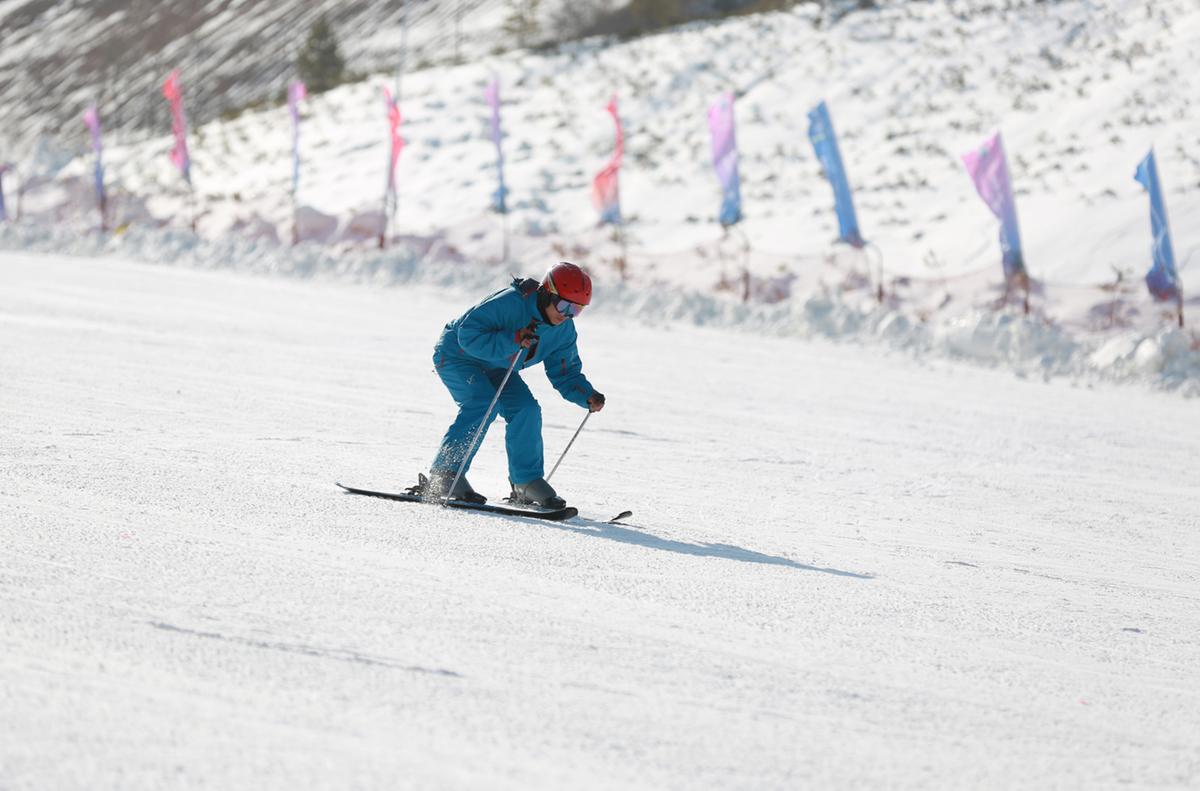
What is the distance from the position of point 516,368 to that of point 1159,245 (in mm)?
12594

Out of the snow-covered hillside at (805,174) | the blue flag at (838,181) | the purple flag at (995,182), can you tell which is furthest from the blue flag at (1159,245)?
the blue flag at (838,181)

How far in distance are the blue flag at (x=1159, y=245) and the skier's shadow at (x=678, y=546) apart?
39.6 ft

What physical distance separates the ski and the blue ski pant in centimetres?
16

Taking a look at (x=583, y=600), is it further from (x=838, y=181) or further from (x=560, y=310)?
(x=838, y=181)

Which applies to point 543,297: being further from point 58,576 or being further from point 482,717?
point 482,717

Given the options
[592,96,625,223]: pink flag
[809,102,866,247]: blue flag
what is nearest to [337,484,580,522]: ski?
[809,102,866,247]: blue flag

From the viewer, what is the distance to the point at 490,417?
6.71m

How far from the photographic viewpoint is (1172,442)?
11.3m

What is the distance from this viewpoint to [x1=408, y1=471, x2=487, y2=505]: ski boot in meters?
6.76

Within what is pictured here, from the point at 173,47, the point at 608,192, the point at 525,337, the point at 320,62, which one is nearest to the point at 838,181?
the point at 608,192

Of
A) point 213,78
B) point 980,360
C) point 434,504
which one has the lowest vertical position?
point 980,360

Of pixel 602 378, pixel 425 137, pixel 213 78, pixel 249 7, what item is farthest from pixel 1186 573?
pixel 249 7

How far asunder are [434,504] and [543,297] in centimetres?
118

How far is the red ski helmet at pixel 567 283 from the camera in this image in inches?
250
